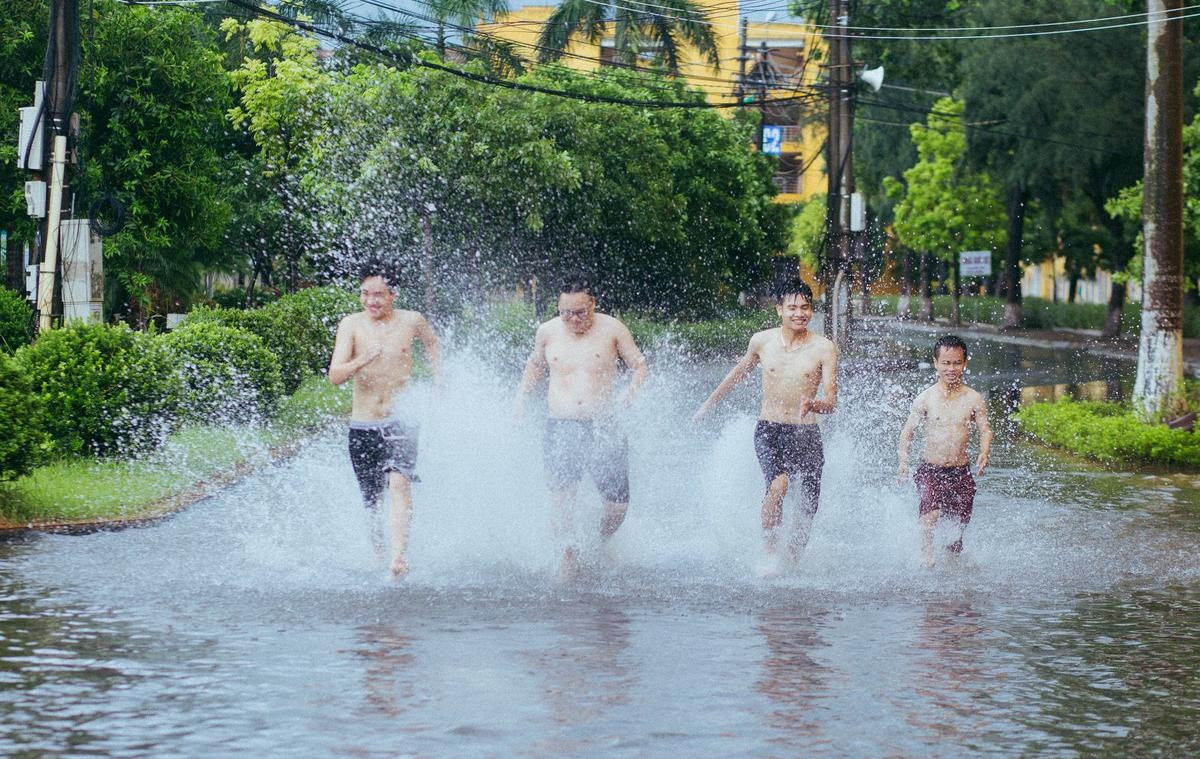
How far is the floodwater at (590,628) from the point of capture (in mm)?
6844

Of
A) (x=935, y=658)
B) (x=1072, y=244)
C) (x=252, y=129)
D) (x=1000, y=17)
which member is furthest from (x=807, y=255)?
(x=935, y=658)

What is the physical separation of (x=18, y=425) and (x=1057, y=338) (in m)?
50.6

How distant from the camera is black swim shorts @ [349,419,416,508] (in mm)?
10617

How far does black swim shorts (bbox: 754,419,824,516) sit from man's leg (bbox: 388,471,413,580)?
2.22 metres

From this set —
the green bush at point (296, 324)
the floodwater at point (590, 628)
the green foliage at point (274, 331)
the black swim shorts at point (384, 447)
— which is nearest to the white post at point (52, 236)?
the green bush at point (296, 324)

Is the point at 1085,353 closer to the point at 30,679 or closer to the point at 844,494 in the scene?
the point at 844,494

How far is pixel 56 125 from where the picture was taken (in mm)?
18250

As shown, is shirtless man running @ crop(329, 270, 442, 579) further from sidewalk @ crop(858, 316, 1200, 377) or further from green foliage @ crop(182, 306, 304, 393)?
sidewalk @ crop(858, 316, 1200, 377)

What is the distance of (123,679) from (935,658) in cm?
366

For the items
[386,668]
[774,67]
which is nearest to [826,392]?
[386,668]

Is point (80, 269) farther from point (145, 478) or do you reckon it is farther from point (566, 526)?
point (566, 526)

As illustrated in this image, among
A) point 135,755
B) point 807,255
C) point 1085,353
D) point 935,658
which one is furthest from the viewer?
point 807,255

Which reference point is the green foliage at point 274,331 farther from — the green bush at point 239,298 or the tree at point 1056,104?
the tree at point 1056,104

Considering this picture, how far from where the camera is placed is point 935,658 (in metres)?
8.31
